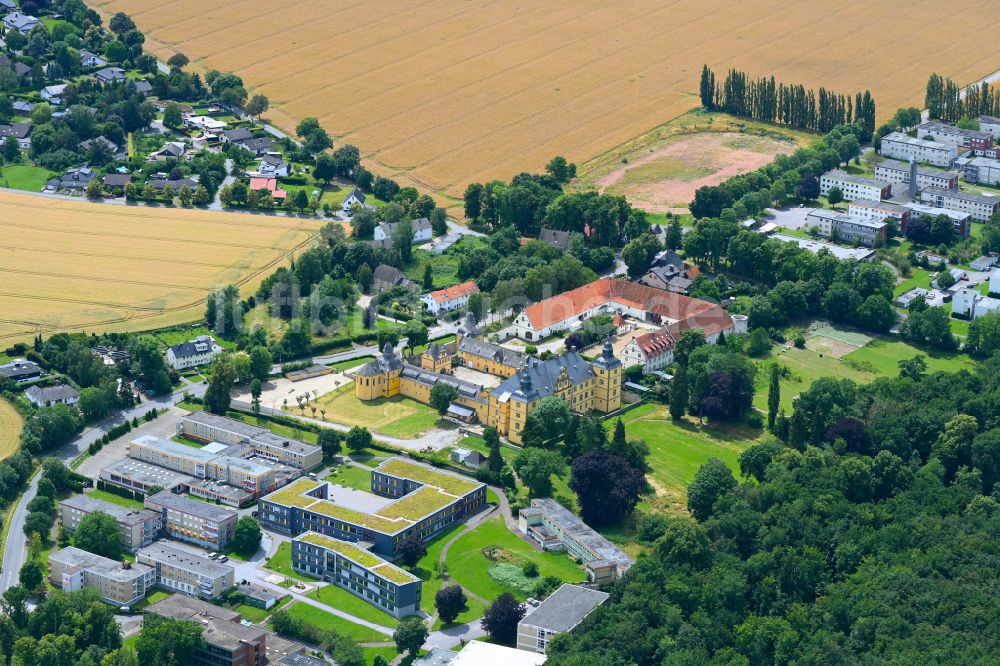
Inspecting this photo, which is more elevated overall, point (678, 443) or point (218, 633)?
point (218, 633)

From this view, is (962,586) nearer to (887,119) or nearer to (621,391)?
(621,391)

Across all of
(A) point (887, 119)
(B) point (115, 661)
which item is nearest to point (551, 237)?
(A) point (887, 119)

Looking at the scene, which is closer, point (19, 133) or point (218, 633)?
point (218, 633)

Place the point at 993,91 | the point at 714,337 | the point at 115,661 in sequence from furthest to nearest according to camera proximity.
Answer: the point at 993,91, the point at 714,337, the point at 115,661

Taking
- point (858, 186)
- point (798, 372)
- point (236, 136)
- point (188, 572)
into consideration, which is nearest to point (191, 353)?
point (188, 572)

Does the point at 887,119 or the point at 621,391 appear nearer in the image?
the point at 621,391

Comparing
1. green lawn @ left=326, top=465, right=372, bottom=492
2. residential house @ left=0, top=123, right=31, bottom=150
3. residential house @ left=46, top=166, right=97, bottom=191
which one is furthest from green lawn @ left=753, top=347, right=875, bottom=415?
residential house @ left=0, top=123, right=31, bottom=150

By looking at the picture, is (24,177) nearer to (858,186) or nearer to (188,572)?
(188,572)
